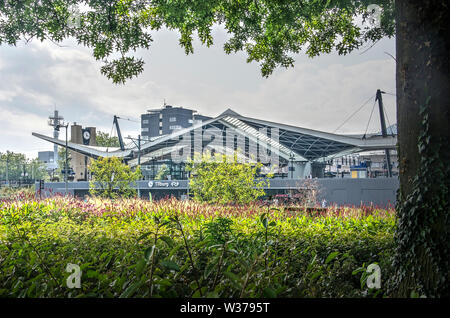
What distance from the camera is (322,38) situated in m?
8.83

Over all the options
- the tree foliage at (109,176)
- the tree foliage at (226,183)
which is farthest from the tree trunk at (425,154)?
the tree foliage at (109,176)

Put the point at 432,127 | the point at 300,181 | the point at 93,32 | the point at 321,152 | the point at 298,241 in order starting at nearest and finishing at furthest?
the point at 432,127
the point at 298,241
the point at 93,32
the point at 300,181
the point at 321,152

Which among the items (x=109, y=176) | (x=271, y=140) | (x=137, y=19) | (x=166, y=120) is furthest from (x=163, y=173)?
(x=166, y=120)

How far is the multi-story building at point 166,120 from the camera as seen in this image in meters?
112

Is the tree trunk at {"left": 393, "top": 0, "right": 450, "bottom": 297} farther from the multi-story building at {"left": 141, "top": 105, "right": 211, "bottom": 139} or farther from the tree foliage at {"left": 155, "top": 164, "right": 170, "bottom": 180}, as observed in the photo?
the multi-story building at {"left": 141, "top": 105, "right": 211, "bottom": 139}

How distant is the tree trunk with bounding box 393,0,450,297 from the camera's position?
8.21 feet

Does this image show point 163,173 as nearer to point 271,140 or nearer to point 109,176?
point 271,140

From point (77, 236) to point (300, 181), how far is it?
2159 centimetres

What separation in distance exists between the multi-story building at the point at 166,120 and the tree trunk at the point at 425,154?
108852 millimetres

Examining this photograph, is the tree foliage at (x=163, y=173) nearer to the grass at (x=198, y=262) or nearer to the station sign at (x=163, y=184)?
the station sign at (x=163, y=184)
